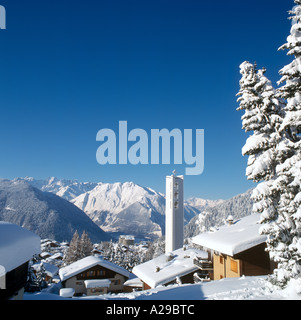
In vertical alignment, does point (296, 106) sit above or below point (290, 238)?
above

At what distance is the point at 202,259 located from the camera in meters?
26.7

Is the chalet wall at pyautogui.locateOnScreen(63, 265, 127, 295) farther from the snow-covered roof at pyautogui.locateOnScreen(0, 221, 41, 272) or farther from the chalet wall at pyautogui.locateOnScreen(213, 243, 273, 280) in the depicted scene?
the snow-covered roof at pyautogui.locateOnScreen(0, 221, 41, 272)

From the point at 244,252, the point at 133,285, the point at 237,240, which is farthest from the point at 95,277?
the point at 237,240

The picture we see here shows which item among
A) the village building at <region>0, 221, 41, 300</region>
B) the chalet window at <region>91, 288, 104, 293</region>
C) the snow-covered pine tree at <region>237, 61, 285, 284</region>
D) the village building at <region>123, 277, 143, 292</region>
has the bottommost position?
the chalet window at <region>91, 288, 104, 293</region>

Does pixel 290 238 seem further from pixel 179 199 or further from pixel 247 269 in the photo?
pixel 179 199

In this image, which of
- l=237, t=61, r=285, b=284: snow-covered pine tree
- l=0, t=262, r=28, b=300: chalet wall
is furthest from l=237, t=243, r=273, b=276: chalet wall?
l=0, t=262, r=28, b=300: chalet wall

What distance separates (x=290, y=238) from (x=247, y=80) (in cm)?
789

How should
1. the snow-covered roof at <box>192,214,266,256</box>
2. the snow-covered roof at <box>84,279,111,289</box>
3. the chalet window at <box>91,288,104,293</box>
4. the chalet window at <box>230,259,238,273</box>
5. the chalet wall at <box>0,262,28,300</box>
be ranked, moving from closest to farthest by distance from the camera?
the chalet wall at <box>0,262,28,300</box> → the snow-covered roof at <box>192,214,266,256</box> → the chalet window at <box>230,259,238,273</box> → the snow-covered roof at <box>84,279,111,289</box> → the chalet window at <box>91,288,104,293</box>

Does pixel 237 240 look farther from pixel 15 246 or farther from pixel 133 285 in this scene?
pixel 133 285

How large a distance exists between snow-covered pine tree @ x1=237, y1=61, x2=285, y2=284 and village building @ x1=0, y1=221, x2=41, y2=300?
982cm

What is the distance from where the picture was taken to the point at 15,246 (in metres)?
9.07

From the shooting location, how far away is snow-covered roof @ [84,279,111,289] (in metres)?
39.2

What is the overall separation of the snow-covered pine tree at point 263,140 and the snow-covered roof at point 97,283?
3398 cm

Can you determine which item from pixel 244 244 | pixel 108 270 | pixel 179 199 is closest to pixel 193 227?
pixel 179 199
